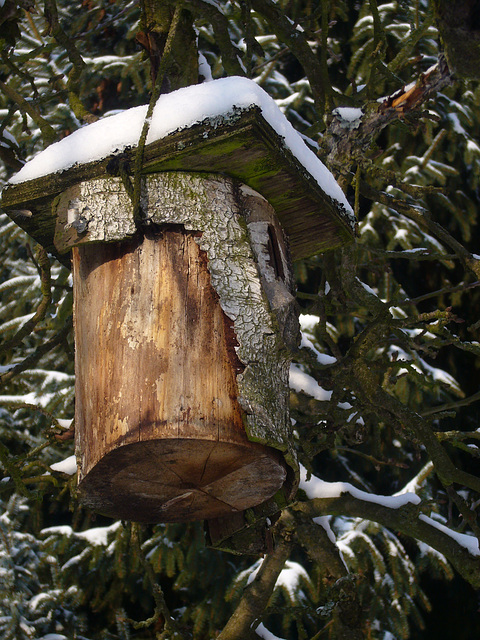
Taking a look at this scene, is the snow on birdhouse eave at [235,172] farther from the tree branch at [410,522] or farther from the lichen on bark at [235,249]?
the tree branch at [410,522]

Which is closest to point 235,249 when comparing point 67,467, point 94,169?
point 94,169

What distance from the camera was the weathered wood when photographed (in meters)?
1.53

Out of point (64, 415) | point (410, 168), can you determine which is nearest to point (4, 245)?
point (64, 415)

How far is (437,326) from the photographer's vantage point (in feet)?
7.04

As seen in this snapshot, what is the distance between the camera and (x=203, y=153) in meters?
1.67

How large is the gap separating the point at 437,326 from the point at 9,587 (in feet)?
10.7

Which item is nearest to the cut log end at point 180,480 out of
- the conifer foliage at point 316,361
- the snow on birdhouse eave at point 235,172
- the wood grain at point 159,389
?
the wood grain at point 159,389

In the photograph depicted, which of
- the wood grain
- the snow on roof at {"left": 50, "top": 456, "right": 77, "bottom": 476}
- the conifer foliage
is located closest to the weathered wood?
the wood grain

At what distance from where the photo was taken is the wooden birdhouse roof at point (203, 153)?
1625 mm

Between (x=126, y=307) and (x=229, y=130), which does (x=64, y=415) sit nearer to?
(x=126, y=307)

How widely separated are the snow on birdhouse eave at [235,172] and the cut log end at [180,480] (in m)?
0.74

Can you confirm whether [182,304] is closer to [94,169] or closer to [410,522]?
[94,169]

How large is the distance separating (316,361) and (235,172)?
1.03 m

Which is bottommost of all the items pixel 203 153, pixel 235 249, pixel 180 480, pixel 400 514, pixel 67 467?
pixel 400 514
